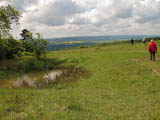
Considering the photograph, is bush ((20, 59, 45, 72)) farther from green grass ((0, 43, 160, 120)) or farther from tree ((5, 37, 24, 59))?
green grass ((0, 43, 160, 120))

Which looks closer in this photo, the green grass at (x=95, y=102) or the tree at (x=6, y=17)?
the green grass at (x=95, y=102)

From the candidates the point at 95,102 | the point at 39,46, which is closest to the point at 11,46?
the point at 39,46

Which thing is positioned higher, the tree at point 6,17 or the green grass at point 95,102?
the tree at point 6,17

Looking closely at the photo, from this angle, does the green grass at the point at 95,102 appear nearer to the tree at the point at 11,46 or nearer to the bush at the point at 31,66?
the bush at the point at 31,66

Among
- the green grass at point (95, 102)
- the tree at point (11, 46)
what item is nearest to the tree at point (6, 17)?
the tree at point (11, 46)

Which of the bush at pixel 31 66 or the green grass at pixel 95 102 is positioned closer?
the green grass at pixel 95 102

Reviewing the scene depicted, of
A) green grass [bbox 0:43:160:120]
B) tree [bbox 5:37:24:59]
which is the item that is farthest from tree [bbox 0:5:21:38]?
green grass [bbox 0:43:160:120]

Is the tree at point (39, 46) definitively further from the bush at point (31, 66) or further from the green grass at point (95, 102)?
the green grass at point (95, 102)

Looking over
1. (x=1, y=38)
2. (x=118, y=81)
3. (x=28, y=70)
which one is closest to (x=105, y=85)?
(x=118, y=81)

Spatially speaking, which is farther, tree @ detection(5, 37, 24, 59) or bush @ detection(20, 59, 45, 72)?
tree @ detection(5, 37, 24, 59)

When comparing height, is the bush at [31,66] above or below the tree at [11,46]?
below

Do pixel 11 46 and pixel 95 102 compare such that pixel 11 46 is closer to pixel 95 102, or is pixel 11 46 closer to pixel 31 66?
pixel 31 66

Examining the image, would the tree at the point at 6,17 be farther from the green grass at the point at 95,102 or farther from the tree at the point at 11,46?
the green grass at the point at 95,102

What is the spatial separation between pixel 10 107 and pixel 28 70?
22096 mm
